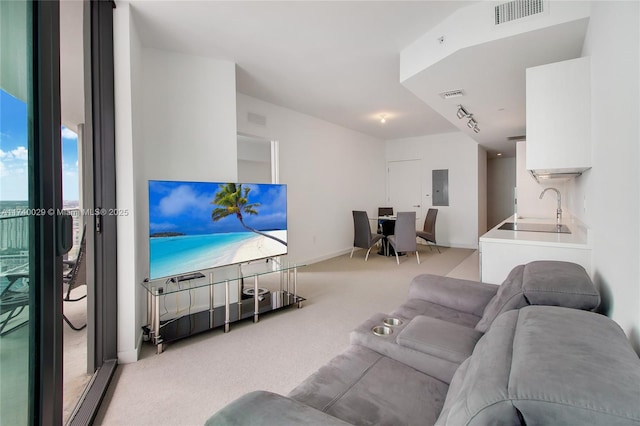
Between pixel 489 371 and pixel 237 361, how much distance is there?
2.01m

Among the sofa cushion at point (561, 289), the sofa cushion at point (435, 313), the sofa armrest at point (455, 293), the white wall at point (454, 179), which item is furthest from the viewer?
the white wall at point (454, 179)

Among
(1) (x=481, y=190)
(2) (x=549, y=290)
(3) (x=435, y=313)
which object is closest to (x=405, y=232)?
(1) (x=481, y=190)

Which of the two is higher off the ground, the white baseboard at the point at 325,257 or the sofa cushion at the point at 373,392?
the sofa cushion at the point at 373,392

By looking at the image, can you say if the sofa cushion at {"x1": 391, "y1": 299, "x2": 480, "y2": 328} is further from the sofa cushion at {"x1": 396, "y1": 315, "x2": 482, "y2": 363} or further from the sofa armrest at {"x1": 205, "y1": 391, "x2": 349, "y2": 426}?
the sofa armrest at {"x1": 205, "y1": 391, "x2": 349, "y2": 426}

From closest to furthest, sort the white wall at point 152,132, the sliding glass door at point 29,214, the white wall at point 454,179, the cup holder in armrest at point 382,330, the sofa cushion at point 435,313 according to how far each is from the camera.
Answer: the sliding glass door at point 29,214 → the cup holder in armrest at point 382,330 → the sofa cushion at point 435,313 → the white wall at point 152,132 → the white wall at point 454,179

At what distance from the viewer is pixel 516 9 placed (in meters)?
2.29

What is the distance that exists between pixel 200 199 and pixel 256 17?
1575 millimetres

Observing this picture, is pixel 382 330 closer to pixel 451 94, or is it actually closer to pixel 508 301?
pixel 508 301

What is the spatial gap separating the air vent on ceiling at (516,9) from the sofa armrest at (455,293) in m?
1.93

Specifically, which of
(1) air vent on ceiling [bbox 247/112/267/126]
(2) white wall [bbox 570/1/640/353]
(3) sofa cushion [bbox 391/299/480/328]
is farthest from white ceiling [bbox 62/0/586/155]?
(3) sofa cushion [bbox 391/299/480/328]

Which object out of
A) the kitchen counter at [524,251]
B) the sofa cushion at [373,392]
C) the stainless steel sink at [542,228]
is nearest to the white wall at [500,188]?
the stainless steel sink at [542,228]

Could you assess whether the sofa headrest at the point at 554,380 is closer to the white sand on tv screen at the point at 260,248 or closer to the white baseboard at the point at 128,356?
the white baseboard at the point at 128,356

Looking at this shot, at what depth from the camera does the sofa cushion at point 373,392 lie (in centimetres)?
107

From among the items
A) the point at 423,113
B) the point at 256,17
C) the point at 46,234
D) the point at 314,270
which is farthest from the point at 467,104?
the point at 46,234
